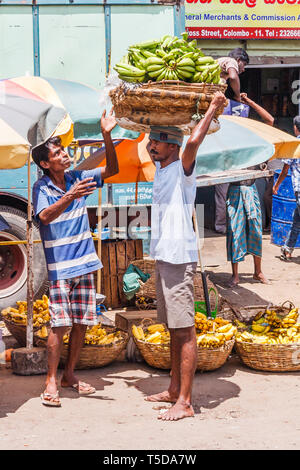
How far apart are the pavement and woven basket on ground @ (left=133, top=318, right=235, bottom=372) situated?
0.09 m

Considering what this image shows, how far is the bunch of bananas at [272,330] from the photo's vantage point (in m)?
5.98

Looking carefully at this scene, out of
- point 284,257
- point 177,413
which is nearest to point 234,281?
point 284,257

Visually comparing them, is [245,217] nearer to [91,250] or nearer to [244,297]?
[244,297]

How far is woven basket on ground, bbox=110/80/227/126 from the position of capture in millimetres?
4691

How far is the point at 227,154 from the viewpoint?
6.59 meters

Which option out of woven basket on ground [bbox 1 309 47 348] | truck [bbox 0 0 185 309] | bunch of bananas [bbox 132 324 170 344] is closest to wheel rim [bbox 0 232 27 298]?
truck [bbox 0 0 185 309]

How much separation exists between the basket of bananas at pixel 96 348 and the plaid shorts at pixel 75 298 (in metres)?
0.64

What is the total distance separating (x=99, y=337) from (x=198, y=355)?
0.89m

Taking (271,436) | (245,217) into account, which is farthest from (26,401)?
(245,217)

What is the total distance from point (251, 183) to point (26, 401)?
4486 mm

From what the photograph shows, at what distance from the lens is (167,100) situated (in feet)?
15.4

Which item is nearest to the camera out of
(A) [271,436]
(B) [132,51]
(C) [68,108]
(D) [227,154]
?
(A) [271,436]

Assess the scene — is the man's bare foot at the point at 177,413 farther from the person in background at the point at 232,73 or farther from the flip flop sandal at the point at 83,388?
the person in background at the point at 232,73

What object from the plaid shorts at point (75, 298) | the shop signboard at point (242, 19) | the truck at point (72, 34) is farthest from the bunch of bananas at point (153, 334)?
the shop signboard at point (242, 19)
